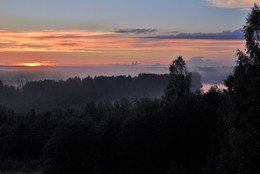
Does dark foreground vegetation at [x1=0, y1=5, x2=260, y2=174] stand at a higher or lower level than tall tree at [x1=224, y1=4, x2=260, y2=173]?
lower

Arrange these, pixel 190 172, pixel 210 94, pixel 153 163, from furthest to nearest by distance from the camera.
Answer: pixel 210 94
pixel 153 163
pixel 190 172

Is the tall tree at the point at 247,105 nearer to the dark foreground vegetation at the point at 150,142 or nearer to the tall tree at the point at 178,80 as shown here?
the dark foreground vegetation at the point at 150,142

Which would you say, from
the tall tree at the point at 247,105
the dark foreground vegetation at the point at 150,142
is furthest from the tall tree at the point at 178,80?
the tall tree at the point at 247,105

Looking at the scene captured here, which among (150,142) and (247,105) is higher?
(247,105)

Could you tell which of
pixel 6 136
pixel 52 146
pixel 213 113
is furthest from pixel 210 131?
pixel 6 136

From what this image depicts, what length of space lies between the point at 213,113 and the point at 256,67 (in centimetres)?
1561

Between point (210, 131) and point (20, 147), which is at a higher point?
point (210, 131)

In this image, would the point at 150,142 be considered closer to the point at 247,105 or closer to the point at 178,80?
the point at 247,105

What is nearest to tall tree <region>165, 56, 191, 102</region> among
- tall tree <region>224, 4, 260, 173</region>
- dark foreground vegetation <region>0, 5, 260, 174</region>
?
dark foreground vegetation <region>0, 5, 260, 174</region>

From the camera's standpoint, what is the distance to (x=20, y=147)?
52.9 meters

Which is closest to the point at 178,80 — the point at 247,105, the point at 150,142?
the point at 150,142

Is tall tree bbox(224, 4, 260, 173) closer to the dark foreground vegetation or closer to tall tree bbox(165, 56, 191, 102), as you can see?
the dark foreground vegetation

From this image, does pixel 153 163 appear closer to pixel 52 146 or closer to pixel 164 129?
pixel 164 129

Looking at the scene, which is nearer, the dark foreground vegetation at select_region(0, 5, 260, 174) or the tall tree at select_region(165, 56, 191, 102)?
the dark foreground vegetation at select_region(0, 5, 260, 174)
